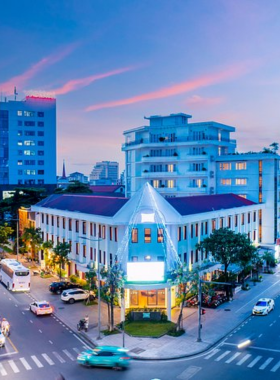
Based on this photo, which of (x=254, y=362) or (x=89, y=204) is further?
(x=89, y=204)

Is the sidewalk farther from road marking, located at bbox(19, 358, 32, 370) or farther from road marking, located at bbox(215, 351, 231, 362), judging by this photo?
road marking, located at bbox(19, 358, 32, 370)

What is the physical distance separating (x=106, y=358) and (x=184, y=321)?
15285 mm

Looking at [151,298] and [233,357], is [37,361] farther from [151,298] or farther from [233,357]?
[151,298]

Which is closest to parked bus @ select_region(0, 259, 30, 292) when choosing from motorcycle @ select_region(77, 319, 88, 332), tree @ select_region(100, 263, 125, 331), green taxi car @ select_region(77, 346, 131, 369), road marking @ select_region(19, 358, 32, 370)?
motorcycle @ select_region(77, 319, 88, 332)

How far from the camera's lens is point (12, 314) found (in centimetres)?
4981

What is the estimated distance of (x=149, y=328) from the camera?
44375 millimetres

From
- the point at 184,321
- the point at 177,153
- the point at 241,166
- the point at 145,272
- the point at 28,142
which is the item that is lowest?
the point at 184,321

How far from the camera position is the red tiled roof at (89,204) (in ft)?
197

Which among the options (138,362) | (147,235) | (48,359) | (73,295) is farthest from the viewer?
(73,295)

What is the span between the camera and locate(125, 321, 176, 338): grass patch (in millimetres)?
42688

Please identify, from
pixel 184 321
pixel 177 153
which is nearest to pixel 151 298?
pixel 184 321

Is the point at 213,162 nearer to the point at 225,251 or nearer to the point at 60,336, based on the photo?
the point at 225,251

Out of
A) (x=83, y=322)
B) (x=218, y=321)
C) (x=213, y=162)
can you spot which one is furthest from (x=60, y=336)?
(x=213, y=162)

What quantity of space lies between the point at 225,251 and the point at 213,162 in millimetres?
40916
